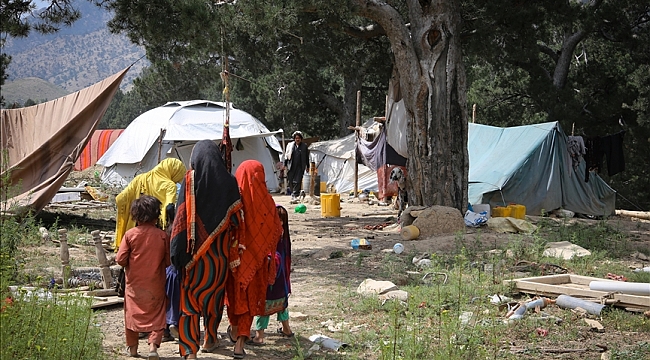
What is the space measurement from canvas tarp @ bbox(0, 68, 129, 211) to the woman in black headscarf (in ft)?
22.1

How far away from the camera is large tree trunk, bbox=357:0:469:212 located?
11.7m

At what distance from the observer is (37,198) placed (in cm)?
1027

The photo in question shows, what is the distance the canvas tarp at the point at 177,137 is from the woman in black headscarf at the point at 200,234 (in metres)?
15.8

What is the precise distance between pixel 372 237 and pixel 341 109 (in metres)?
16.8

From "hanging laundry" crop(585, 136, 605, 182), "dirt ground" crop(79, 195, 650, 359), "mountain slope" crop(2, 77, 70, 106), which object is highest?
"mountain slope" crop(2, 77, 70, 106)

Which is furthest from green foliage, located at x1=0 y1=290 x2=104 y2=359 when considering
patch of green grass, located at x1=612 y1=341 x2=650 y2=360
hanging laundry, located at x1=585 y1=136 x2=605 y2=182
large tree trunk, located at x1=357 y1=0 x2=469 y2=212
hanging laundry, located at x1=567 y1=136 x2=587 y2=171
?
hanging laundry, located at x1=585 y1=136 x2=605 y2=182

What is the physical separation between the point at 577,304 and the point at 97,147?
26.1 meters

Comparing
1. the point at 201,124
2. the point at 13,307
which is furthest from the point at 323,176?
the point at 13,307

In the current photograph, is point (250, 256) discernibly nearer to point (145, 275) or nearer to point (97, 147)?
point (145, 275)

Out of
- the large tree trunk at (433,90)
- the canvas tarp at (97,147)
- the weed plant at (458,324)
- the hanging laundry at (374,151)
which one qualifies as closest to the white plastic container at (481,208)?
the large tree trunk at (433,90)

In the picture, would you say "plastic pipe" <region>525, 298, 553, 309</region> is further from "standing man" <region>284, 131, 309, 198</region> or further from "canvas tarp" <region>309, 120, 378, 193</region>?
"canvas tarp" <region>309, 120, 378, 193</region>

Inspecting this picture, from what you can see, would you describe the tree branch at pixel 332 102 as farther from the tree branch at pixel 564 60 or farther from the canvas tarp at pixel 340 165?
the tree branch at pixel 564 60

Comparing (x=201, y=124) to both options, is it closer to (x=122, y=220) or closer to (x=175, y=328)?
(x=122, y=220)

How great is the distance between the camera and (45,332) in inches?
139
